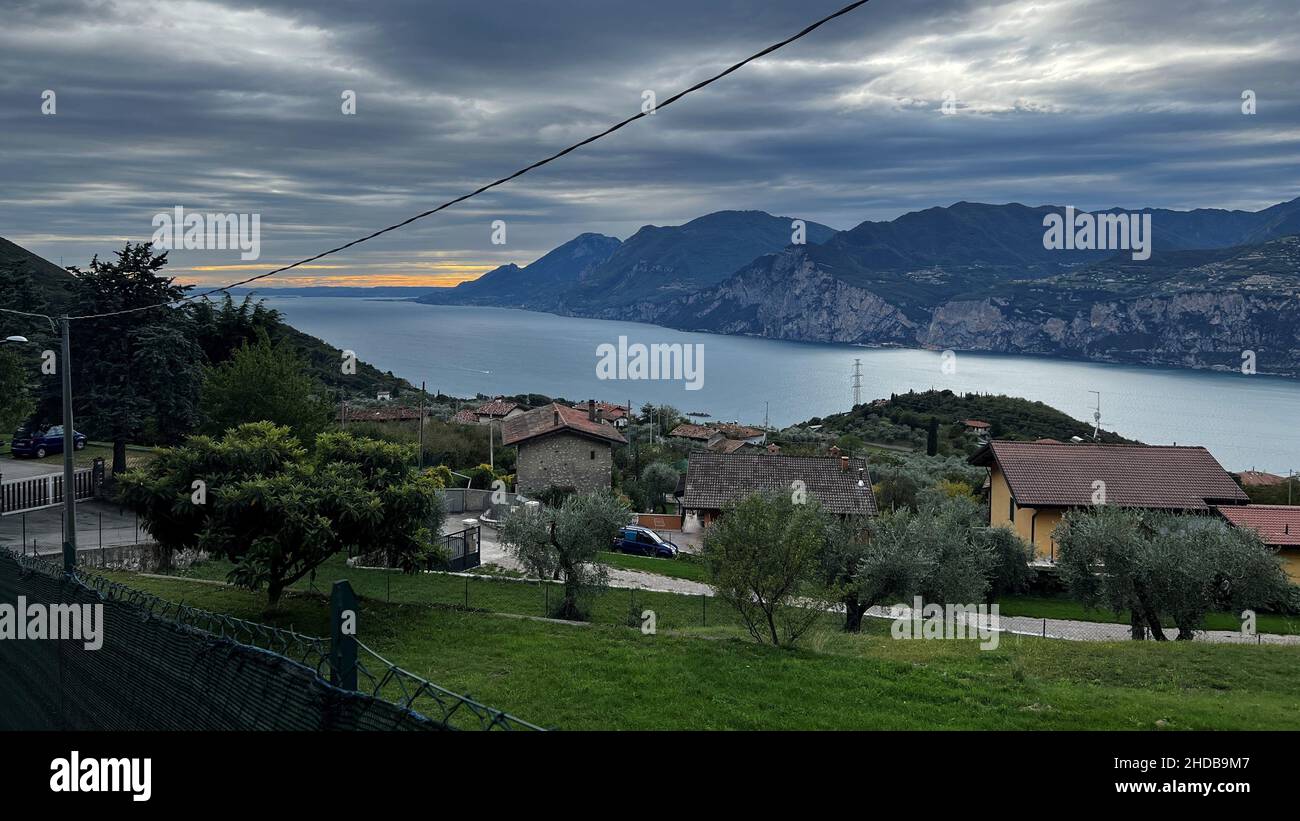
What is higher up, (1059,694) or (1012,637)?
(1059,694)

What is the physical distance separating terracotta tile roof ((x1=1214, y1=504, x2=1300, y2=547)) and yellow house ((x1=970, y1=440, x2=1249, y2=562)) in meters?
1.66

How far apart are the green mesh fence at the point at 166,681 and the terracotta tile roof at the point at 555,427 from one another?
43672 mm

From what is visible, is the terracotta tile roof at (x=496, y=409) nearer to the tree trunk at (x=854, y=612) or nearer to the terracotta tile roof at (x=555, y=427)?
the terracotta tile roof at (x=555, y=427)

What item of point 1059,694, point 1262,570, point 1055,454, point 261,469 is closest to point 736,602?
point 1059,694

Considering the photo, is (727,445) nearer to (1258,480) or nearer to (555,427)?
(555,427)

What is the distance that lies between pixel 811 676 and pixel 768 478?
3593 cm

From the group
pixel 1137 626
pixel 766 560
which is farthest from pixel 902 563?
pixel 766 560

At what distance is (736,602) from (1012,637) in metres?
8.33

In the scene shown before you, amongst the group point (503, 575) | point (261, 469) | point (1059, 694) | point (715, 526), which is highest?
point (261, 469)

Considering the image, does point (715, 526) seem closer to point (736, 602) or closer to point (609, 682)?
point (736, 602)

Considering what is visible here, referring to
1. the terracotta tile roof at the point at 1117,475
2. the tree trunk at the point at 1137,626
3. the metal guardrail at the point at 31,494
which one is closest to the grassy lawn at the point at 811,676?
the tree trunk at the point at 1137,626

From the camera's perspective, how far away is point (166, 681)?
646 cm
